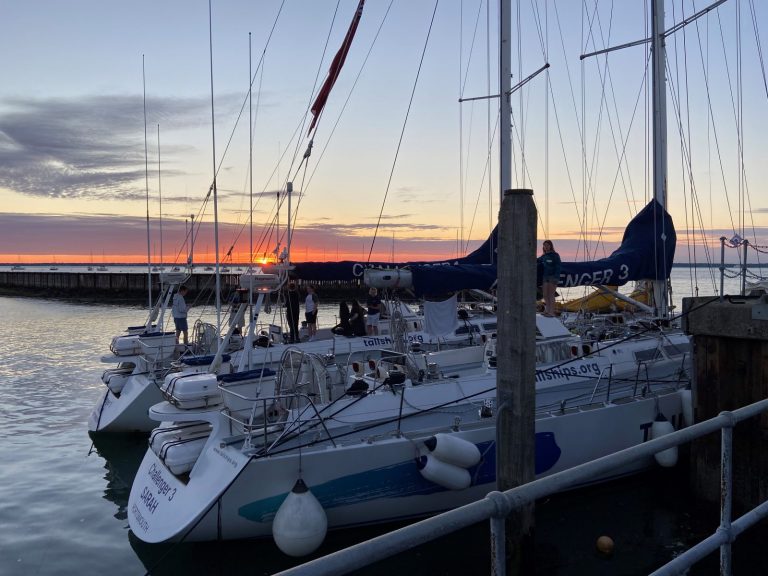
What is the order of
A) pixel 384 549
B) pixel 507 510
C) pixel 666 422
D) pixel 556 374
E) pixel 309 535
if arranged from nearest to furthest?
1. pixel 384 549
2. pixel 507 510
3. pixel 309 535
4. pixel 666 422
5. pixel 556 374

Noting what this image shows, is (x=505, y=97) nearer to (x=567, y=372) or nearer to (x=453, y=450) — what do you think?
(x=567, y=372)

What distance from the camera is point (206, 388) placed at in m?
8.29

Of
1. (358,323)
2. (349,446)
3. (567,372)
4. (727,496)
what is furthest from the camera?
(358,323)

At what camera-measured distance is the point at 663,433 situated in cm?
943

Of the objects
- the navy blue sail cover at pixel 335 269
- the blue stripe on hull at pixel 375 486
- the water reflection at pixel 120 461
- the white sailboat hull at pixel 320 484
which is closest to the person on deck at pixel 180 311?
the water reflection at pixel 120 461

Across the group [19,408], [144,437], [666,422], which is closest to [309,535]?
[666,422]

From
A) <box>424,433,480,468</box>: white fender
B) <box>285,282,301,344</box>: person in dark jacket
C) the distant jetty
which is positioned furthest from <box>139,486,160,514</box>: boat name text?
the distant jetty

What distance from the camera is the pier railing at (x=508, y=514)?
1.88m

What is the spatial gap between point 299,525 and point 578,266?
7.35 meters

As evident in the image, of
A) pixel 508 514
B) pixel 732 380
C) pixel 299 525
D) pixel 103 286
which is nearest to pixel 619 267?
pixel 732 380

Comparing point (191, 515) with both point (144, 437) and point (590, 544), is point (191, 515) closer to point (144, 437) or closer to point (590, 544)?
point (590, 544)

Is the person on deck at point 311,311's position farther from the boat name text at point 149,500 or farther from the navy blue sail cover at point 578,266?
the boat name text at point 149,500

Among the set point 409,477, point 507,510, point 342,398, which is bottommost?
point 409,477

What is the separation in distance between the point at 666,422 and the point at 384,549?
29.6ft
